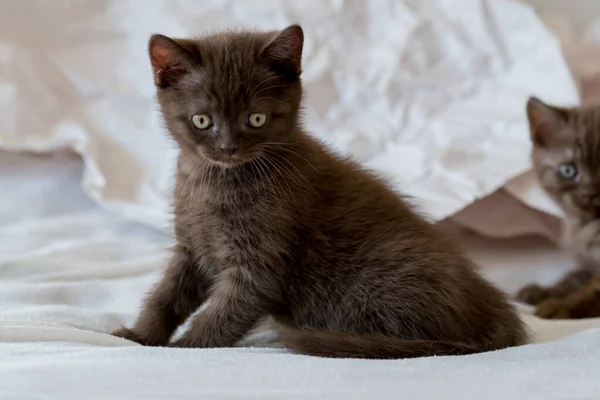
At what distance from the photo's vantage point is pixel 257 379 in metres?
1.05

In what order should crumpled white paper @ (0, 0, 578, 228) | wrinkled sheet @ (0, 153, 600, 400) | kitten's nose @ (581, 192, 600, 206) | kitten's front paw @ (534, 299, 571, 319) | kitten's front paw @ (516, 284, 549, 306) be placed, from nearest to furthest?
wrinkled sheet @ (0, 153, 600, 400) < kitten's front paw @ (534, 299, 571, 319) < kitten's front paw @ (516, 284, 549, 306) < kitten's nose @ (581, 192, 600, 206) < crumpled white paper @ (0, 0, 578, 228)

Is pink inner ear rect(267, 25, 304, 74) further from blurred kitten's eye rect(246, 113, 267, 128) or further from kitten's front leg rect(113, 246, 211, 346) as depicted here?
kitten's front leg rect(113, 246, 211, 346)

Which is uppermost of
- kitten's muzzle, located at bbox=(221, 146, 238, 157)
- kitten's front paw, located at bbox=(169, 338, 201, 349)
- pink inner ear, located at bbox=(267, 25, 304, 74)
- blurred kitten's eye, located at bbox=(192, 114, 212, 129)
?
pink inner ear, located at bbox=(267, 25, 304, 74)

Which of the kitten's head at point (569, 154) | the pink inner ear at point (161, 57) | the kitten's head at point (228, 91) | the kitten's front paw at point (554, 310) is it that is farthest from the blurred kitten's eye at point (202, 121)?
the kitten's head at point (569, 154)

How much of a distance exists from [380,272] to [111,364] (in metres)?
0.55

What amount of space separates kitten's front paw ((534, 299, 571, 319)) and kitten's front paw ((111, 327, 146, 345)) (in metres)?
1.00

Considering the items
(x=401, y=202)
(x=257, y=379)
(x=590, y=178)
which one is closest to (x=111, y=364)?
(x=257, y=379)

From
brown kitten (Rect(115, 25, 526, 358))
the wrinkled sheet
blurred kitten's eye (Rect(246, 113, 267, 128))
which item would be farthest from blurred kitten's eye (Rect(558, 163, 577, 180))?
blurred kitten's eye (Rect(246, 113, 267, 128))

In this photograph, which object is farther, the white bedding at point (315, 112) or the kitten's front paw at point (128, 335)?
the white bedding at point (315, 112)

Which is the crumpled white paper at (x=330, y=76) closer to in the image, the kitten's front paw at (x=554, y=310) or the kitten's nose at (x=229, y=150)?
the kitten's front paw at (x=554, y=310)

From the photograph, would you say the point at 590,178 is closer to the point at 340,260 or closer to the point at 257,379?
the point at 340,260

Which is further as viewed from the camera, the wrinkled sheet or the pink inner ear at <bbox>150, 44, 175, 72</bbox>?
the pink inner ear at <bbox>150, 44, 175, 72</bbox>

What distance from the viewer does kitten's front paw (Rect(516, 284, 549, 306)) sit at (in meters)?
1.94

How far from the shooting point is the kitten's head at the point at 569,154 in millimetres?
2059
